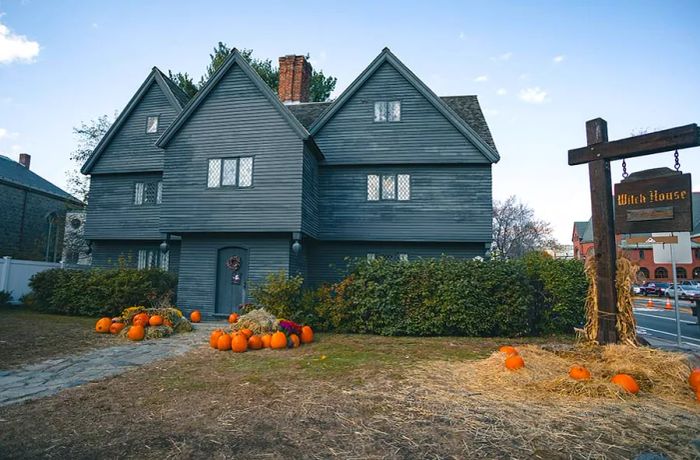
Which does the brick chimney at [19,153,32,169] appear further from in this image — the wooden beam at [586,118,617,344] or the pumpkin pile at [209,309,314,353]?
the wooden beam at [586,118,617,344]

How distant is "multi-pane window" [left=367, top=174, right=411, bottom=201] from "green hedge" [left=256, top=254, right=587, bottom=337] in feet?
19.9

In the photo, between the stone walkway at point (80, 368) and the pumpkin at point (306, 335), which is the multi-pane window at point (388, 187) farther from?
the stone walkway at point (80, 368)

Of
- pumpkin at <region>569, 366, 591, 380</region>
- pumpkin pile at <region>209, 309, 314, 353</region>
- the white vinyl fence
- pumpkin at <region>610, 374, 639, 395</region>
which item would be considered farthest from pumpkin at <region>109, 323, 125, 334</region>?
pumpkin at <region>610, 374, 639, 395</region>

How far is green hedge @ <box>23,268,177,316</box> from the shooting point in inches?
566

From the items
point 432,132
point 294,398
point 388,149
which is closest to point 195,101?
point 388,149

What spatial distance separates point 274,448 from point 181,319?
30.1 feet

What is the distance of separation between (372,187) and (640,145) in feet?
38.1

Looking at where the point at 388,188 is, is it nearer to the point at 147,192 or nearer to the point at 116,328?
the point at 116,328

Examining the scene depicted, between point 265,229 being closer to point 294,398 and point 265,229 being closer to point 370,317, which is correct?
point 370,317

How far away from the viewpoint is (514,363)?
6.03 metres

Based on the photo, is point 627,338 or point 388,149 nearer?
point 627,338

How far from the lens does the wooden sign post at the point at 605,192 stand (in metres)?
6.53

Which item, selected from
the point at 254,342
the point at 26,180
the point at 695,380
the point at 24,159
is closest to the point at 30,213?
the point at 26,180

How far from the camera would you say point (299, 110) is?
20625 millimetres
